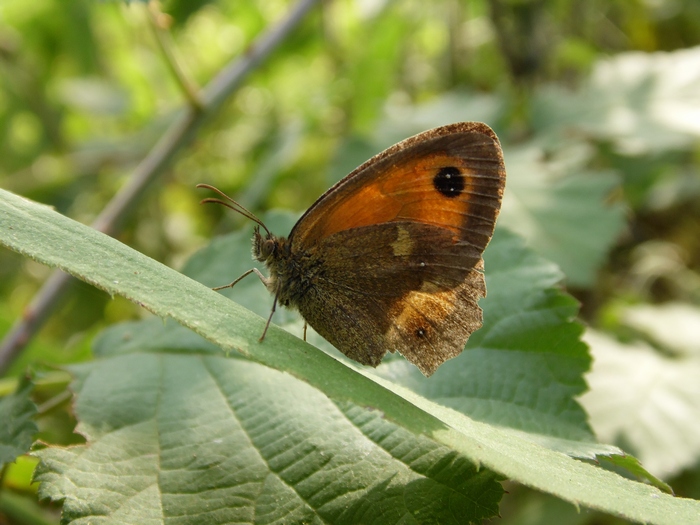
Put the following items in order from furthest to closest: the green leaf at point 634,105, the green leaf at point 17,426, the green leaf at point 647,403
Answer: the green leaf at point 634,105
the green leaf at point 647,403
the green leaf at point 17,426

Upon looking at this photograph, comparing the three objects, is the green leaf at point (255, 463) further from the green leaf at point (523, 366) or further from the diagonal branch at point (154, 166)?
the diagonal branch at point (154, 166)

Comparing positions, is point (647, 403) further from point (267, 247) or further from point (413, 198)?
point (267, 247)

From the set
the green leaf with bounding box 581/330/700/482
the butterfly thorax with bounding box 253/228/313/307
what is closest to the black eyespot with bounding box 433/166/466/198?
the butterfly thorax with bounding box 253/228/313/307

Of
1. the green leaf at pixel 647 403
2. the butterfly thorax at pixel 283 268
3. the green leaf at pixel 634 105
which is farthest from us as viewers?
the green leaf at pixel 634 105

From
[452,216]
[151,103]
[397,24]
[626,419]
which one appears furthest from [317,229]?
[151,103]

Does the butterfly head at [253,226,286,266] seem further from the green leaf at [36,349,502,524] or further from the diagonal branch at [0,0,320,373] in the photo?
the diagonal branch at [0,0,320,373]

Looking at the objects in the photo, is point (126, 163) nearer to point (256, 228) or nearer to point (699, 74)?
point (256, 228)

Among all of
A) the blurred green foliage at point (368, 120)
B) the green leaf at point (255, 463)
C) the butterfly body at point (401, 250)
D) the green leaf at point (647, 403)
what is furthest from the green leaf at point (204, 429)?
the green leaf at point (647, 403)

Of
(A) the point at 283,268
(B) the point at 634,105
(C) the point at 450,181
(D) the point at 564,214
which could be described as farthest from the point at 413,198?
(B) the point at 634,105
